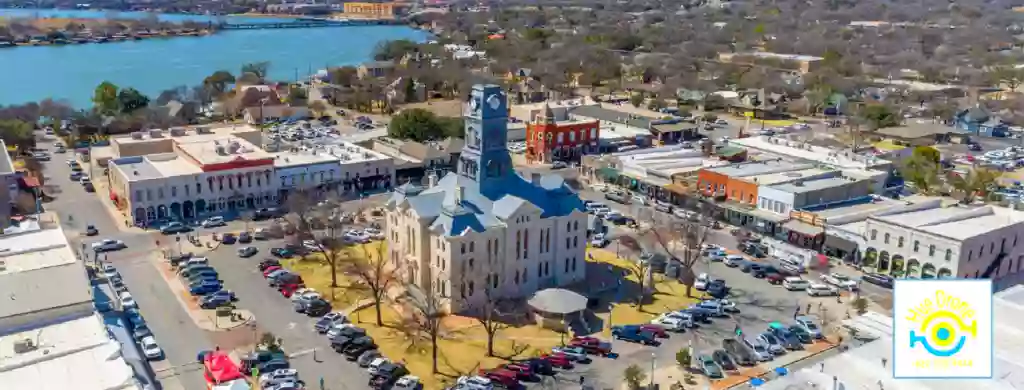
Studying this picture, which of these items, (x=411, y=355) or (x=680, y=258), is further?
(x=680, y=258)

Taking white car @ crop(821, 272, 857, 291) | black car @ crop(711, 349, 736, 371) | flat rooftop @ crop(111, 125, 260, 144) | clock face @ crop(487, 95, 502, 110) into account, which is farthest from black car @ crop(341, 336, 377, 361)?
flat rooftop @ crop(111, 125, 260, 144)

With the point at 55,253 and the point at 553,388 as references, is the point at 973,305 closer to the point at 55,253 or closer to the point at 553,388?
the point at 553,388

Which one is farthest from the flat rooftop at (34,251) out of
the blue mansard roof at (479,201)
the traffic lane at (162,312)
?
the blue mansard roof at (479,201)

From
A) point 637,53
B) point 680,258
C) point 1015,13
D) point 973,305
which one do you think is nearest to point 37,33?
point 637,53

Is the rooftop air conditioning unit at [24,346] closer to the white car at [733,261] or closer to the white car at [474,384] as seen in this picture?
the white car at [474,384]

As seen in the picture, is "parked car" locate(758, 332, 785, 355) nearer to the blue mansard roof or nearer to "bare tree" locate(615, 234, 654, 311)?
"bare tree" locate(615, 234, 654, 311)

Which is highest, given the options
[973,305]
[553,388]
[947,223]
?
[973,305]
